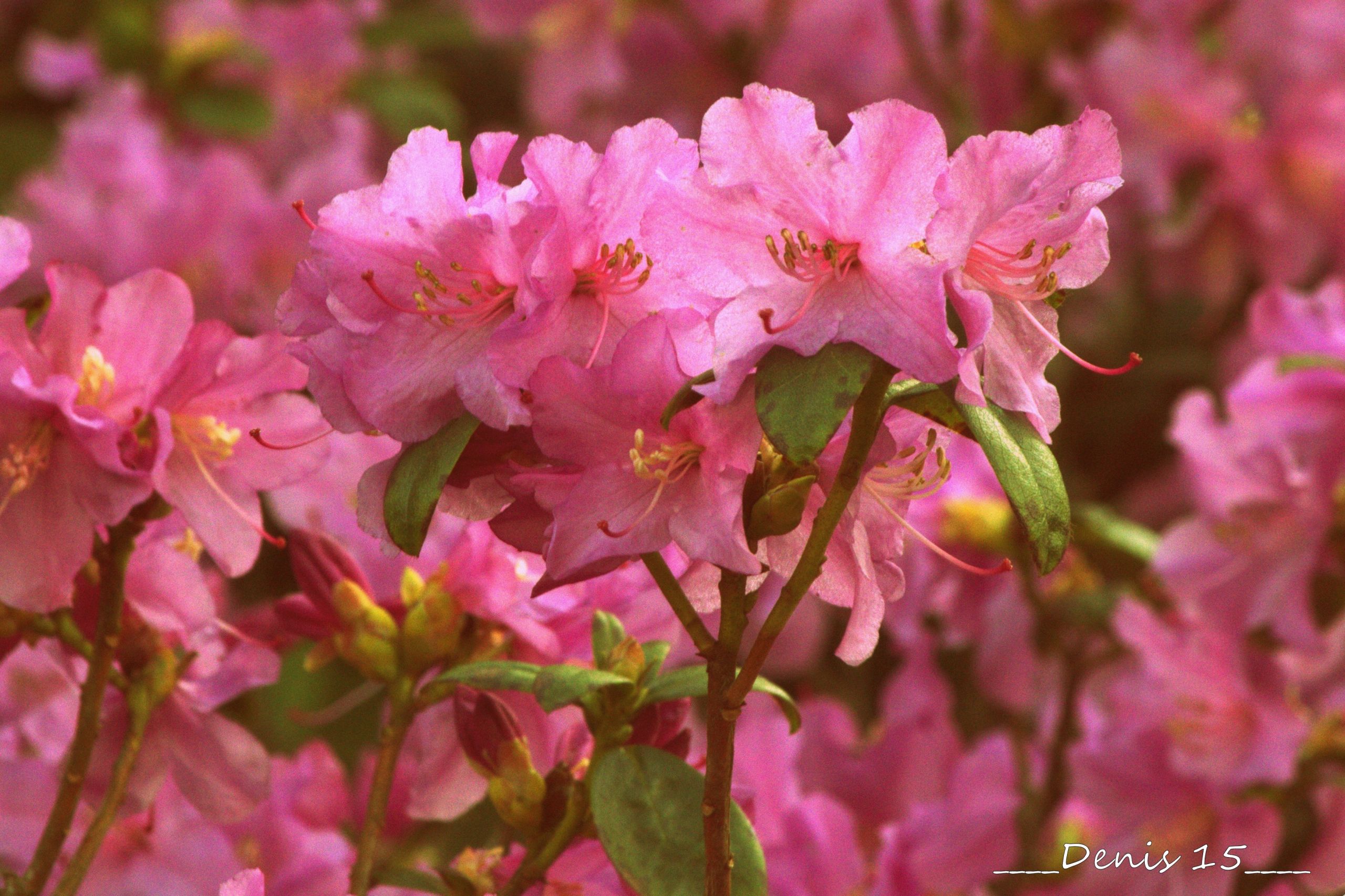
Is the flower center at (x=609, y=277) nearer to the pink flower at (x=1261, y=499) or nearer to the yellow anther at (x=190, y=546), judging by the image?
the yellow anther at (x=190, y=546)

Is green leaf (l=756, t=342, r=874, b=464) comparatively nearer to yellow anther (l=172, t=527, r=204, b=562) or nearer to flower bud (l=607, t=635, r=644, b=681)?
flower bud (l=607, t=635, r=644, b=681)

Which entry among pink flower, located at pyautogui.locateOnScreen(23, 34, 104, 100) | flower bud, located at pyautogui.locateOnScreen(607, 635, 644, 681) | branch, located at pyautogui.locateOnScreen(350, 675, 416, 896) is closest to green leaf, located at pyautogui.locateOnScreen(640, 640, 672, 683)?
→ flower bud, located at pyautogui.locateOnScreen(607, 635, 644, 681)

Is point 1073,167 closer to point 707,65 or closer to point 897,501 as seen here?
point 897,501

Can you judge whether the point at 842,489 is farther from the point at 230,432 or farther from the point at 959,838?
the point at 959,838

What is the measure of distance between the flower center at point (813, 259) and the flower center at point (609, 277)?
5 cm

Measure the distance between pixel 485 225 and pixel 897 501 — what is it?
7.4 inches

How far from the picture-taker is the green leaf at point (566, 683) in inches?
24.7

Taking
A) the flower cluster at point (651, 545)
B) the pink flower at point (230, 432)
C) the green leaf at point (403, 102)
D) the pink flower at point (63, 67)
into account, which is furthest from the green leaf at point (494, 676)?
the pink flower at point (63, 67)

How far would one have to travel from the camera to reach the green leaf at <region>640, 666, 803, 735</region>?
0.67m

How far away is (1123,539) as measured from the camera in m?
1.22

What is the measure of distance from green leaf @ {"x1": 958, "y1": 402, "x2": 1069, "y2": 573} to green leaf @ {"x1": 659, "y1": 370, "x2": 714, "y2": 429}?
86mm

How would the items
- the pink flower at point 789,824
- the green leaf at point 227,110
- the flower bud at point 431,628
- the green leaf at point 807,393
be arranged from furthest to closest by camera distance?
the green leaf at point 227,110 → the pink flower at point 789,824 → the flower bud at point 431,628 → the green leaf at point 807,393

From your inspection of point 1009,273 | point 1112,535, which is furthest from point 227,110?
point 1009,273

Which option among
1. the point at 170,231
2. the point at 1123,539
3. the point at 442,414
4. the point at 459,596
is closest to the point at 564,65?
the point at 170,231
